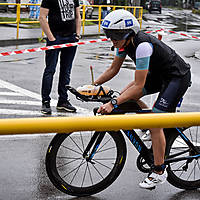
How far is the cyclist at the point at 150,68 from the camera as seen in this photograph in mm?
4188

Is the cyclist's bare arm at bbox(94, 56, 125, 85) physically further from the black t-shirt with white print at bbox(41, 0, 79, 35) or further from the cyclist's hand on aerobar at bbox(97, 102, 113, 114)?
the black t-shirt with white print at bbox(41, 0, 79, 35)

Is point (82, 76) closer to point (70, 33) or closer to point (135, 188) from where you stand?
point (70, 33)

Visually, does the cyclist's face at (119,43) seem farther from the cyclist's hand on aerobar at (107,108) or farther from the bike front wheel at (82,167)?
the bike front wheel at (82,167)

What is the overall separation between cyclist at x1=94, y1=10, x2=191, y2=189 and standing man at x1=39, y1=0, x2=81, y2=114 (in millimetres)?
2828

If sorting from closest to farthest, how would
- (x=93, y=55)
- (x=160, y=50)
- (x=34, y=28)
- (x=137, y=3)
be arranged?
(x=160, y=50), (x=93, y=55), (x=34, y=28), (x=137, y=3)

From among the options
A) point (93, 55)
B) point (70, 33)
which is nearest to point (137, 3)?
point (93, 55)

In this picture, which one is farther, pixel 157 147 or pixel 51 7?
pixel 51 7

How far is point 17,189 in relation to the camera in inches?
182

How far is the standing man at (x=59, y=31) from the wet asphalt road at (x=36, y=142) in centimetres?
47

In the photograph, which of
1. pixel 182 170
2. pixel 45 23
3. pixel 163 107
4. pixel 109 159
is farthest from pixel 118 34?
pixel 45 23

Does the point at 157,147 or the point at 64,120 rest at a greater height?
the point at 64,120

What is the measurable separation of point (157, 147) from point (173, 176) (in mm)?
475

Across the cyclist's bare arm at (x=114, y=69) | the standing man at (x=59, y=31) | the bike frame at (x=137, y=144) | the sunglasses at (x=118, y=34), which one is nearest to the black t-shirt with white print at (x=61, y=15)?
the standing man at (x=59, y=31)

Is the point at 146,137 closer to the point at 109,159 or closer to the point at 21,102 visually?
the point at 109,159
